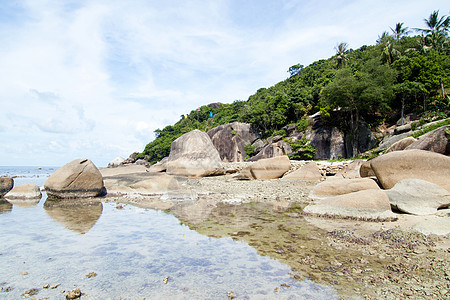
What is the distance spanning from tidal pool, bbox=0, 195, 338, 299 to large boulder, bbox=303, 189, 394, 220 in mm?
3664

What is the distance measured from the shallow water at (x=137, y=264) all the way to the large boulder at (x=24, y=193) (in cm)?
618

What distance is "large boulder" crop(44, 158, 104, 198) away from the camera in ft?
40.3

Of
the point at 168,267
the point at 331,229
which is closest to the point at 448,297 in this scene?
the point at 331,229

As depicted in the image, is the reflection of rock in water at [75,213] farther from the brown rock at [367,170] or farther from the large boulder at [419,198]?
the brown rock at [367,170]

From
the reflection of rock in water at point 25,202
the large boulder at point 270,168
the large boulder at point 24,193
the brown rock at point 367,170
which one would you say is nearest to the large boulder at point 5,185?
the large boulder at point 24,193

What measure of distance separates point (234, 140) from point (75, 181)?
133 ft

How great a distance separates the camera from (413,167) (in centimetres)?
930

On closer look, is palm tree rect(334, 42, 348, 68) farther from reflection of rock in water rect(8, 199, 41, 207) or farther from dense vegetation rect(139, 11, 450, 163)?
reflection of rock in water rect(8, 199, 41, 207)

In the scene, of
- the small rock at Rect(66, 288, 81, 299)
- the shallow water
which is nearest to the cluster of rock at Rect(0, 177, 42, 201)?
the shallow water

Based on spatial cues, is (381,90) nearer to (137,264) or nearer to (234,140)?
(234,140)

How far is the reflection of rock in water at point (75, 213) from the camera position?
300 inches

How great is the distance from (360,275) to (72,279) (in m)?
4.52

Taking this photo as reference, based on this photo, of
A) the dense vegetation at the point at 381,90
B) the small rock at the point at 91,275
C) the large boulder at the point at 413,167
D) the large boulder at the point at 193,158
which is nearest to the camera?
the small rock at the point at 91,275

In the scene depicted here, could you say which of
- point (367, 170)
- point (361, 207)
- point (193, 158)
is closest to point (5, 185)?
point (193, 158)
